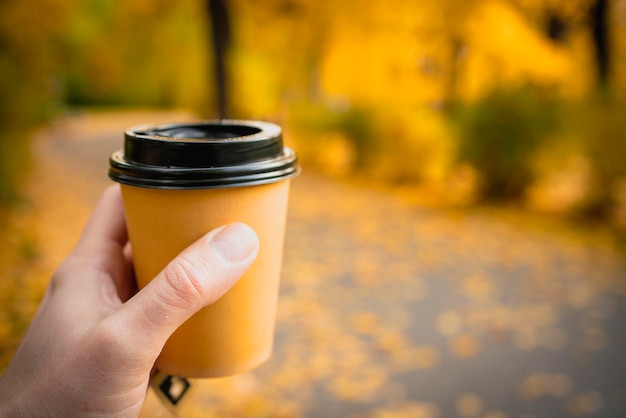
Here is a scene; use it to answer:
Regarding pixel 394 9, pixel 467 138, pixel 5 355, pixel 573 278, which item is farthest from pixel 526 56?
pixel 5 355

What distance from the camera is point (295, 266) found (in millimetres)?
5660

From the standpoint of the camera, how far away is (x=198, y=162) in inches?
45.8

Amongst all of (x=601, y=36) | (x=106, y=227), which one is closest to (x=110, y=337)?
(x=106, y=227)

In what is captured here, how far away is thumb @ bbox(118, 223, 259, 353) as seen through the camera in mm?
1121

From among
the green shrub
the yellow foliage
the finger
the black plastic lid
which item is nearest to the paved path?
the green shrub

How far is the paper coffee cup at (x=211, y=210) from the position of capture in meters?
1.17

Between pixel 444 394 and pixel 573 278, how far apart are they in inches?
103

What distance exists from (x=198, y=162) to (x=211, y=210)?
120 millimetres

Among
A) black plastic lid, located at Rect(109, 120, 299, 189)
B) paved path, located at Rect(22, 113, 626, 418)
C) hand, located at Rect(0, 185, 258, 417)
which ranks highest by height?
black plastic lid, located at Rect(109, 120, 299, 189)

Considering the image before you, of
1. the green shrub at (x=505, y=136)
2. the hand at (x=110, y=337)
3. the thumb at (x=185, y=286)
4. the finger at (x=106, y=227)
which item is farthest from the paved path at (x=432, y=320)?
the thumb at (x=185, y=286)

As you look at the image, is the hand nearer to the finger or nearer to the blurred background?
the finger

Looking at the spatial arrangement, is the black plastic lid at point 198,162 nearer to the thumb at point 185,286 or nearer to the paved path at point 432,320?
the thumb at point 185,286

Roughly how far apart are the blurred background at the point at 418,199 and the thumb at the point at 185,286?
2.04 metres

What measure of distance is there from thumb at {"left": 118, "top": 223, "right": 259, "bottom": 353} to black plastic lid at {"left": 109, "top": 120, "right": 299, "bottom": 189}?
0.44 feet
